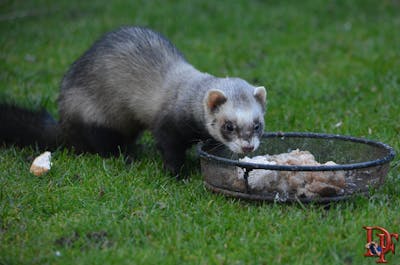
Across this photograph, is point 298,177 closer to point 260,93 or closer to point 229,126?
point 229,126

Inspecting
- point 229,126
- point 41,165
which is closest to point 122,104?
point 41,165

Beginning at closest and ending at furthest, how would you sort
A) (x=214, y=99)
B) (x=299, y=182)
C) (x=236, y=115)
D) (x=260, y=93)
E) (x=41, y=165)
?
(x=299, y=182)
(x=236, y=115)
(x=214, y=99)
(x=260, y=93)
(x=41, y=165)

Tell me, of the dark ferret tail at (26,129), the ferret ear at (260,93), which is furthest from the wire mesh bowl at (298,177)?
the dark ferret tail at (26,129)

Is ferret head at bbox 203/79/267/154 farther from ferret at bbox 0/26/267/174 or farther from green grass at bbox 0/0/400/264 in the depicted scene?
green grass at bbox 0/0/400/264

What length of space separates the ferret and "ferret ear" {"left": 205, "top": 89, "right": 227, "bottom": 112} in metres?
Result: 0.33

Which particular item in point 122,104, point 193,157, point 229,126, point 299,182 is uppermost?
point 229,126

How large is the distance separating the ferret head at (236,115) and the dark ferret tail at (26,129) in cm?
186

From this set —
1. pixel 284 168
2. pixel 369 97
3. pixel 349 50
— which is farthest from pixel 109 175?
Result: pixel 349 50

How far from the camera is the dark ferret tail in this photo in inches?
259

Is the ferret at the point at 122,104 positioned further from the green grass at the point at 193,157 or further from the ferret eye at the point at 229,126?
the ferret eye at the point at 229,126

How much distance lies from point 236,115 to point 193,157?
1289 millimetres

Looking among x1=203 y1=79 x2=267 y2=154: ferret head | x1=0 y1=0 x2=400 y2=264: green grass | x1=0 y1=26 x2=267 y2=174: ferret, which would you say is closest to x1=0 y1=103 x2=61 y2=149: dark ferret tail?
x1=0 y1=26 x2=267 y2=174: ferret

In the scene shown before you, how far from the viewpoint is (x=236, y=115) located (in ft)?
17.9

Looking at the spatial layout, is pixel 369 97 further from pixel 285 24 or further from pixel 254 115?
pixel 285 24
